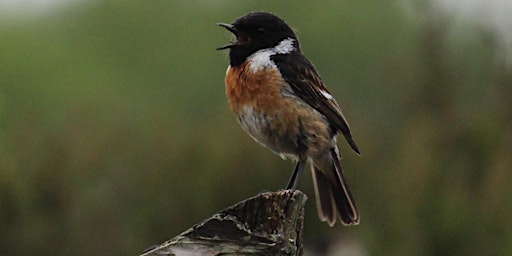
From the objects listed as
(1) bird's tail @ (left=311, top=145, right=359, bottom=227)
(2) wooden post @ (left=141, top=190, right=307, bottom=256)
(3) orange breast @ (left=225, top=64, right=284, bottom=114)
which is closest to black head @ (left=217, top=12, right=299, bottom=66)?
(3) orange breast @ (left=225, top=64, right=284, bottom=114)

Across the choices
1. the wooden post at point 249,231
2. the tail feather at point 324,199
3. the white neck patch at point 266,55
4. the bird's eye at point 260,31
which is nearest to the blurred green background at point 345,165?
the tail feather at point 324,199

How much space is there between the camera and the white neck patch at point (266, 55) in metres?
6.04

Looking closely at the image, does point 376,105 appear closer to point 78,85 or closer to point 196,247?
point 78,85

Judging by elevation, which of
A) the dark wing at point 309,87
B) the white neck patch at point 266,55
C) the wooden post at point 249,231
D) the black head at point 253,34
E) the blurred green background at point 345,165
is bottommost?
the blurred green background at point 345,165

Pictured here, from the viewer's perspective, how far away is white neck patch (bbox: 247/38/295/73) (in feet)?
19.8

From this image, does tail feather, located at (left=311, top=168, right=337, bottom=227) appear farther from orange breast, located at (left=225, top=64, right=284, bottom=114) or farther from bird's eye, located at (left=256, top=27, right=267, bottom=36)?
bird's eye, located at (left=256, top=27, right=267, bottom=36)

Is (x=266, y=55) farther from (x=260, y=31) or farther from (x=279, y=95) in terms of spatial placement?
(x=279, y=95)

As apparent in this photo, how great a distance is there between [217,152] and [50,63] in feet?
29.7

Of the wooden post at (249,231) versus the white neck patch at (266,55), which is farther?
the white neck patch at (266,55)

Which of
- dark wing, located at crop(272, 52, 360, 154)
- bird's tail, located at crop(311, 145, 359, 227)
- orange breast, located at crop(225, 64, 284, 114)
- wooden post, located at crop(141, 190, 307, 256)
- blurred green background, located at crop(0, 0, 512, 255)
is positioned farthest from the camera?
blurred green background, located at crop(0, 0, 512, 255)

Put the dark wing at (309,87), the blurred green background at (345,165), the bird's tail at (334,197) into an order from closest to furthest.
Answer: the dark wing at (309,87), the bird's tail at (334,197), the blurred green background at (345,165)

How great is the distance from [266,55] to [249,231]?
2.09 meters

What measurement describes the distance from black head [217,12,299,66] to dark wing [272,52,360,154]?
0.12 m

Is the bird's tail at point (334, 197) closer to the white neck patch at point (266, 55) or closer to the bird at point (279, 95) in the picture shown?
the bird at point (279, 95)
